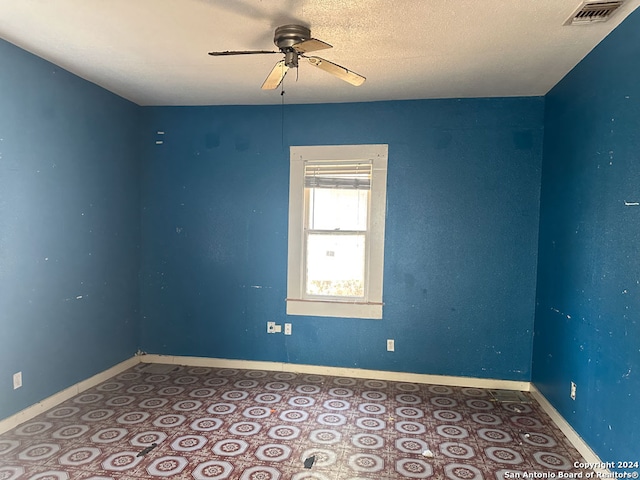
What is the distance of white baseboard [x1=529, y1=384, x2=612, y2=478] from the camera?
2.36 meters

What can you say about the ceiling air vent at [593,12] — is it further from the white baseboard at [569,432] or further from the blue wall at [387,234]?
the white baseboard at [569,432]

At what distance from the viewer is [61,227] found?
312 centimetres

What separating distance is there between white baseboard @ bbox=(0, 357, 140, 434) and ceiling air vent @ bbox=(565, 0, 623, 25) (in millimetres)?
4252

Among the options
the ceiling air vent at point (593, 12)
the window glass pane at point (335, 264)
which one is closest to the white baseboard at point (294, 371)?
Answer: the window glass pane at point (335, 264)

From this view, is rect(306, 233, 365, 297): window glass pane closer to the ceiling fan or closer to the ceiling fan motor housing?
the ceiling fan

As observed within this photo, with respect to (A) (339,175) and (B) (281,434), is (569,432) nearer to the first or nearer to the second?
(B) (281,434)

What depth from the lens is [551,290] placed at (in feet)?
10.3

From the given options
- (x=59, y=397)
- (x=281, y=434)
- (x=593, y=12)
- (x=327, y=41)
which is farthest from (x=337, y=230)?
(x=59, y=397)

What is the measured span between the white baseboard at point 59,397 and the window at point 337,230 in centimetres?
170

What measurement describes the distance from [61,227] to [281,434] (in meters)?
2.29

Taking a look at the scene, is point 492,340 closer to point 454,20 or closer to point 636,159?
point 636,159

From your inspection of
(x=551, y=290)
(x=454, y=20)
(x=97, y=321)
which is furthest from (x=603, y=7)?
(x=97, y=321)

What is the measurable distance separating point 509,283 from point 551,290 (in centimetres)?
45

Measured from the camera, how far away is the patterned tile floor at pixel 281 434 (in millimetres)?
2348
